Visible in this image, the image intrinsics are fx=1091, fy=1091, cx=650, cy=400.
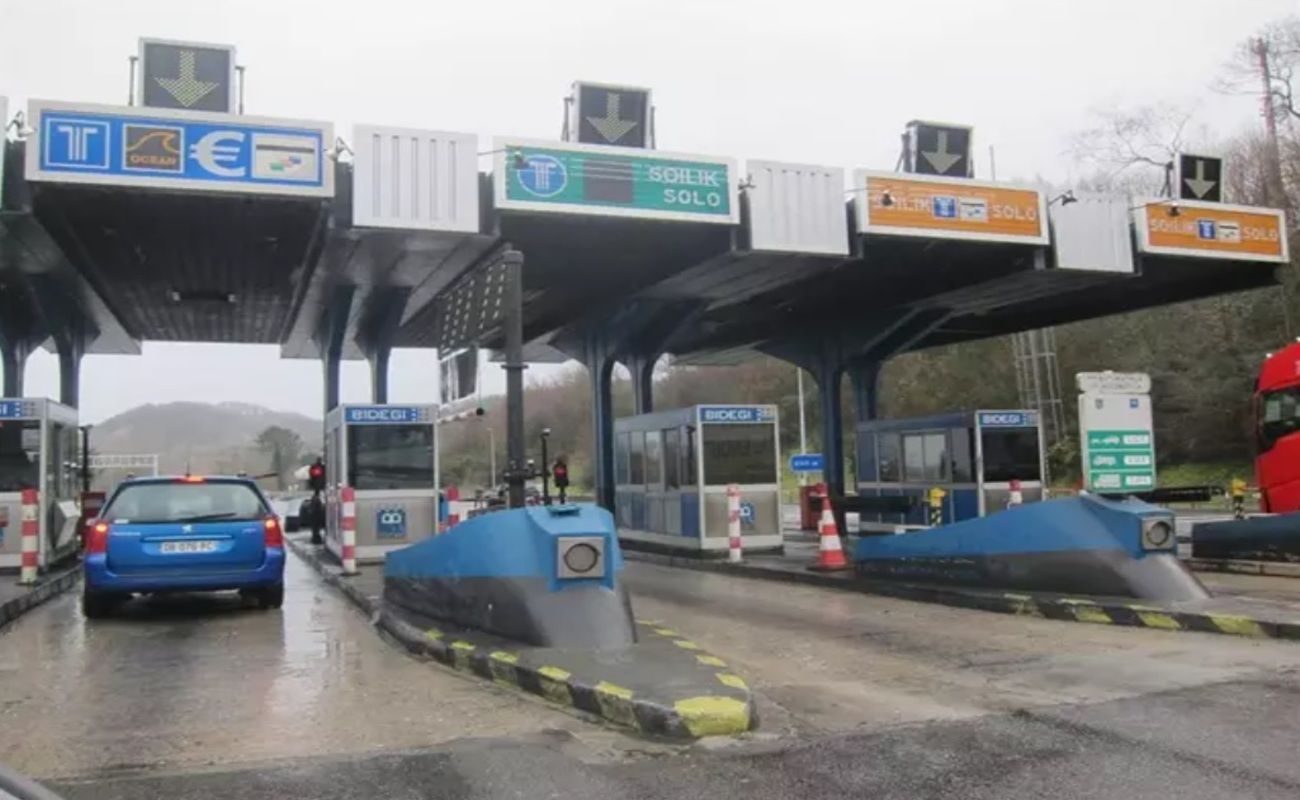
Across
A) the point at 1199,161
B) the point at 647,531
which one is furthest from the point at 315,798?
the point at 1199,161

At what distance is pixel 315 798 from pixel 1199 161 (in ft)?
57.0

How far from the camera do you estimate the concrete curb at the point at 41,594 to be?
10.9 metres

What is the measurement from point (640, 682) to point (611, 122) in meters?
9.29

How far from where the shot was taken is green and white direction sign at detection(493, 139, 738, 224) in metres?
13.3

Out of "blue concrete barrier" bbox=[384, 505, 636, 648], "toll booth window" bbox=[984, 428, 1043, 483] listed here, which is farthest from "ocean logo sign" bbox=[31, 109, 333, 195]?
"toll booth window" bbox=[984, 428, 1043, 483]

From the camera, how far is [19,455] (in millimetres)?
14516

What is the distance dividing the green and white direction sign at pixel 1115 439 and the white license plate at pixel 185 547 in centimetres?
820

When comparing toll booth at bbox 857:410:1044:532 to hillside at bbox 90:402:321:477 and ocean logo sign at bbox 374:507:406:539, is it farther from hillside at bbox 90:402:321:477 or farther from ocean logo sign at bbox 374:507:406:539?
hillside at bbox 90:402:321:477

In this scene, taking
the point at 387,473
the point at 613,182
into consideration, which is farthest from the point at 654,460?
the point at 613,182

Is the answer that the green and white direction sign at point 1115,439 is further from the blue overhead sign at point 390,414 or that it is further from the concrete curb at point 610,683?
the blue overhead sign at point 390,414

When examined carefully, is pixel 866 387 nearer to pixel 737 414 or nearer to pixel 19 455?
pixel 737 414

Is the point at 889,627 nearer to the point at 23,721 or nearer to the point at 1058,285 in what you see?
the point at 23,721

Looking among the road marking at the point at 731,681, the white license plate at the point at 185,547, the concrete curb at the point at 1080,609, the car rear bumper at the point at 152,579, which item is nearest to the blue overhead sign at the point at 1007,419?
the concrete curb at the point at 1080,609

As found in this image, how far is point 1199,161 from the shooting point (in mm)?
17547
